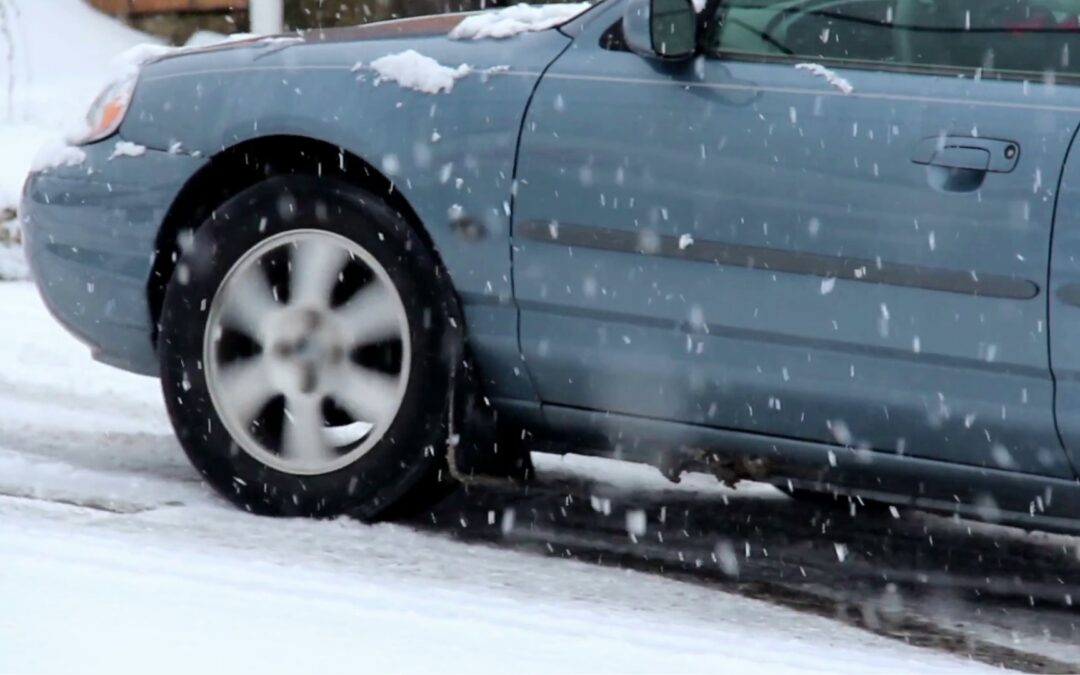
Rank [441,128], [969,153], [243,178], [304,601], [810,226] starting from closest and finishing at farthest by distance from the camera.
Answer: [304,601] < [969,153] < [810,226] < [441,128] < [243,178]

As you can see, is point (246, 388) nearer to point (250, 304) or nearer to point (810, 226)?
point (250, 304)

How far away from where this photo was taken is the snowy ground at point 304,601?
300 centimetres

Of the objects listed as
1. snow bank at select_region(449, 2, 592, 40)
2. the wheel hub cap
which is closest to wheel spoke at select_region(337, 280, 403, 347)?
the wheel hub cap

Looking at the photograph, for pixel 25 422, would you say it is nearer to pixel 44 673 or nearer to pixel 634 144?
pixel 634 144

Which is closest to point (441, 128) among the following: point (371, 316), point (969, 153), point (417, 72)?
point (417, 72)

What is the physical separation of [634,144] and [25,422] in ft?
7.87

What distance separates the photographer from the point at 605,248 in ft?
13.6

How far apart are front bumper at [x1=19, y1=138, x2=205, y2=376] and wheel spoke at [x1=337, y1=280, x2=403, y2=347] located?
536 mm

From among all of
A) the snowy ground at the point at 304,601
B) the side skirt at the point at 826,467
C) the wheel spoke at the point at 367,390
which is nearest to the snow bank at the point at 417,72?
the wheel spoke at the point at 367,390

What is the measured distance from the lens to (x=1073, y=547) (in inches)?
201

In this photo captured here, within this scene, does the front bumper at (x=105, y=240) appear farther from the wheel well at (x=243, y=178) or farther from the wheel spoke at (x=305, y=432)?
the wheel spoke at (x=305, y=432)

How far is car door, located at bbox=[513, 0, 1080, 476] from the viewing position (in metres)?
3.81

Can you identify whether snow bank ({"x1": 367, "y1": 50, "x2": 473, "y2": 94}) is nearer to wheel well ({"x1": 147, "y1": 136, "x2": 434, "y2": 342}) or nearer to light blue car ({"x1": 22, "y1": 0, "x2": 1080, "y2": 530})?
light blue car ({"x1": 22, "y1": 0, "x2": 1080, "y2": 530})

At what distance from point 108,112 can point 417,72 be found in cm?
89
